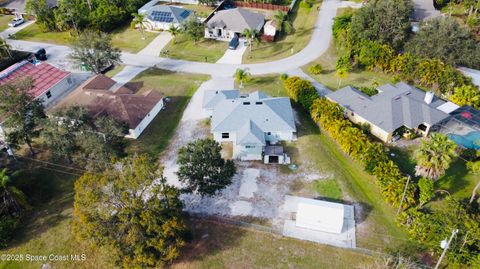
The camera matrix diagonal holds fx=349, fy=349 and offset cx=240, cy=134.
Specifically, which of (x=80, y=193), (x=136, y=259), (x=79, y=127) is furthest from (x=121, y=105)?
(x=136, y=259)

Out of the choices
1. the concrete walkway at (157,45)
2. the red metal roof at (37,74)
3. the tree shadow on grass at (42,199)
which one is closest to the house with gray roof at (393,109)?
the concrete walkway at (157,45)

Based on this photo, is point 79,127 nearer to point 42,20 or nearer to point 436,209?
point 436,209

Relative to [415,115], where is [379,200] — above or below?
below

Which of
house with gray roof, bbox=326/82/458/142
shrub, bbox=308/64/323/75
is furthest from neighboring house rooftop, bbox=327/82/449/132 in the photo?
shrub, bbox=308/64/323/75

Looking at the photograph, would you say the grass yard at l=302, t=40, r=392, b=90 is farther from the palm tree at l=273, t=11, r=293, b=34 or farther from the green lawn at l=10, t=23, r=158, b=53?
the green lawn at l=10, t=23, r=158, b=53

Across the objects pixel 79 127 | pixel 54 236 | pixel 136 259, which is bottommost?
pixel 54 236

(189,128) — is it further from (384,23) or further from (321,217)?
(384,23)
